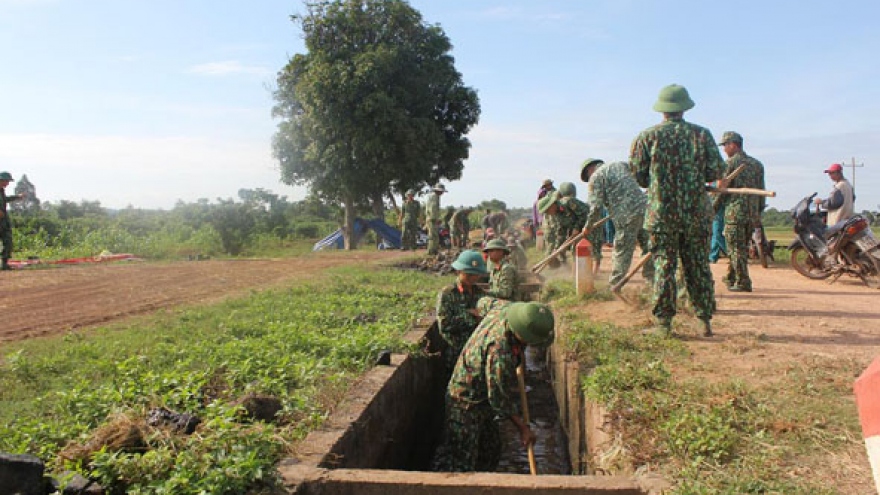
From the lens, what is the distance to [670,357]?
4758 millimetres

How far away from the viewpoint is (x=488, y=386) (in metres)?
4.18

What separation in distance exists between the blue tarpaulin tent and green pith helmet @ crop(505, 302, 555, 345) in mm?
19907

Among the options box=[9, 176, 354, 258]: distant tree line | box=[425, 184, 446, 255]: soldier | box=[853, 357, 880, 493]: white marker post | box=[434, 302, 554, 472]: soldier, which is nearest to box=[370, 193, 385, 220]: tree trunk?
box=[9, 176, 354, 258]: distant tree line

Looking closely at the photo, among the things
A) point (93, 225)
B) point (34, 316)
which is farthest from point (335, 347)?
point (93, 225)

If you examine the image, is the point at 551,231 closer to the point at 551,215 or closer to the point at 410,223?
the point at 551,215

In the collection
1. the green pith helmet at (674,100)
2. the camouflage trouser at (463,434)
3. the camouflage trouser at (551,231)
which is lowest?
the camouflage trouser at (463,434)

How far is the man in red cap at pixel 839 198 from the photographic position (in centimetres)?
921

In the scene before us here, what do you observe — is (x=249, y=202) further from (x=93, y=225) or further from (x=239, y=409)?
(x=239, y=409)

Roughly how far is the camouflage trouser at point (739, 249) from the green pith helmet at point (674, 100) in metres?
3.10

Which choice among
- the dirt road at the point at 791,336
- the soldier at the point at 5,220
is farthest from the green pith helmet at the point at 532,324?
the soldier at the point at 5,220

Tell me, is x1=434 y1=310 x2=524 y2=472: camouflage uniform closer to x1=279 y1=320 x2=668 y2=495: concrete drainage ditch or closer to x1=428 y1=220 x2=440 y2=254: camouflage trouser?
x1=279 y1=320 x2=668 y2=495: concrete drainage ditch

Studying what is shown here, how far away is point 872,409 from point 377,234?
77.6 ft

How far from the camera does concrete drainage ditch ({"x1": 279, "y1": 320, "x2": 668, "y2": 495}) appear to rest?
296 cm

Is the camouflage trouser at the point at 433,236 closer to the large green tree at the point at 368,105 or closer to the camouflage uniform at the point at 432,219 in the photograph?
the camouflage uniform at the point at 432,219
